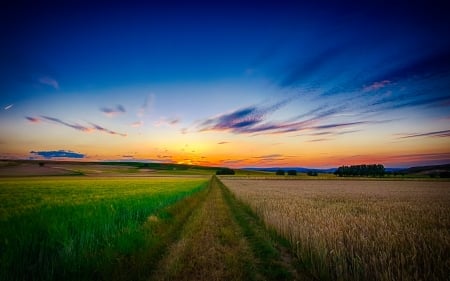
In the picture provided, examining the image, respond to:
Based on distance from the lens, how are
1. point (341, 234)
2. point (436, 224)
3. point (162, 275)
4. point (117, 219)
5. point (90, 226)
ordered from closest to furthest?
point (162, 275) < point (341, 234) < point (90, 226) < point (436, 224) < point (117, 219)

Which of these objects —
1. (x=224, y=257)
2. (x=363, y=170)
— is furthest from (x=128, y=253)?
(x=363, y=170)

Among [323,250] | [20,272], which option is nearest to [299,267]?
[323,250]

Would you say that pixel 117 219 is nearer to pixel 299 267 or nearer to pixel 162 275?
pixel 162 275

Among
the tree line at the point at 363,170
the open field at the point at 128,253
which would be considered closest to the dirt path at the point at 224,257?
the open field at the point at 128,253

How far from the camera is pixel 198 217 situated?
41.4 ft

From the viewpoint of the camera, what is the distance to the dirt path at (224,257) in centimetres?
548

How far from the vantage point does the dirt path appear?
216 inches

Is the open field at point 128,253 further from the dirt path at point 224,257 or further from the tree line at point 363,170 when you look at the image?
the tree line at point 363,170

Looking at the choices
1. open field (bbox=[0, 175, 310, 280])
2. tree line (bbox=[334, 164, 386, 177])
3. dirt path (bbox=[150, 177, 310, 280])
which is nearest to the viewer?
open field (bbox=[0, 175, 310, 280])

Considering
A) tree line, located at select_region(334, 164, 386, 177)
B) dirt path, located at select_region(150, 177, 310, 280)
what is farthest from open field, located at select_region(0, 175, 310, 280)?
tree line, located at select_region(334, 164, 386, 177)

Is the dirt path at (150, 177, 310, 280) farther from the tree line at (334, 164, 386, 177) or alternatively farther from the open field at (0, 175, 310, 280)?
the tree line at (334, 164, 386, 177)

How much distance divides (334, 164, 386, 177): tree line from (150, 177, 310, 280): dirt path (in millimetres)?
155749

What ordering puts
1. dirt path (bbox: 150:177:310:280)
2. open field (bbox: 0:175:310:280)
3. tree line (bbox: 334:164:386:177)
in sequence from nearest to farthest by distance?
1. open field (bbox: 0:175:310:280)
2. dirt path (bbox: 150:177:310:280)
3. tree line (bbox: 334:164:386:177)

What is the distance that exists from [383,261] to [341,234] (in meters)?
1.93
